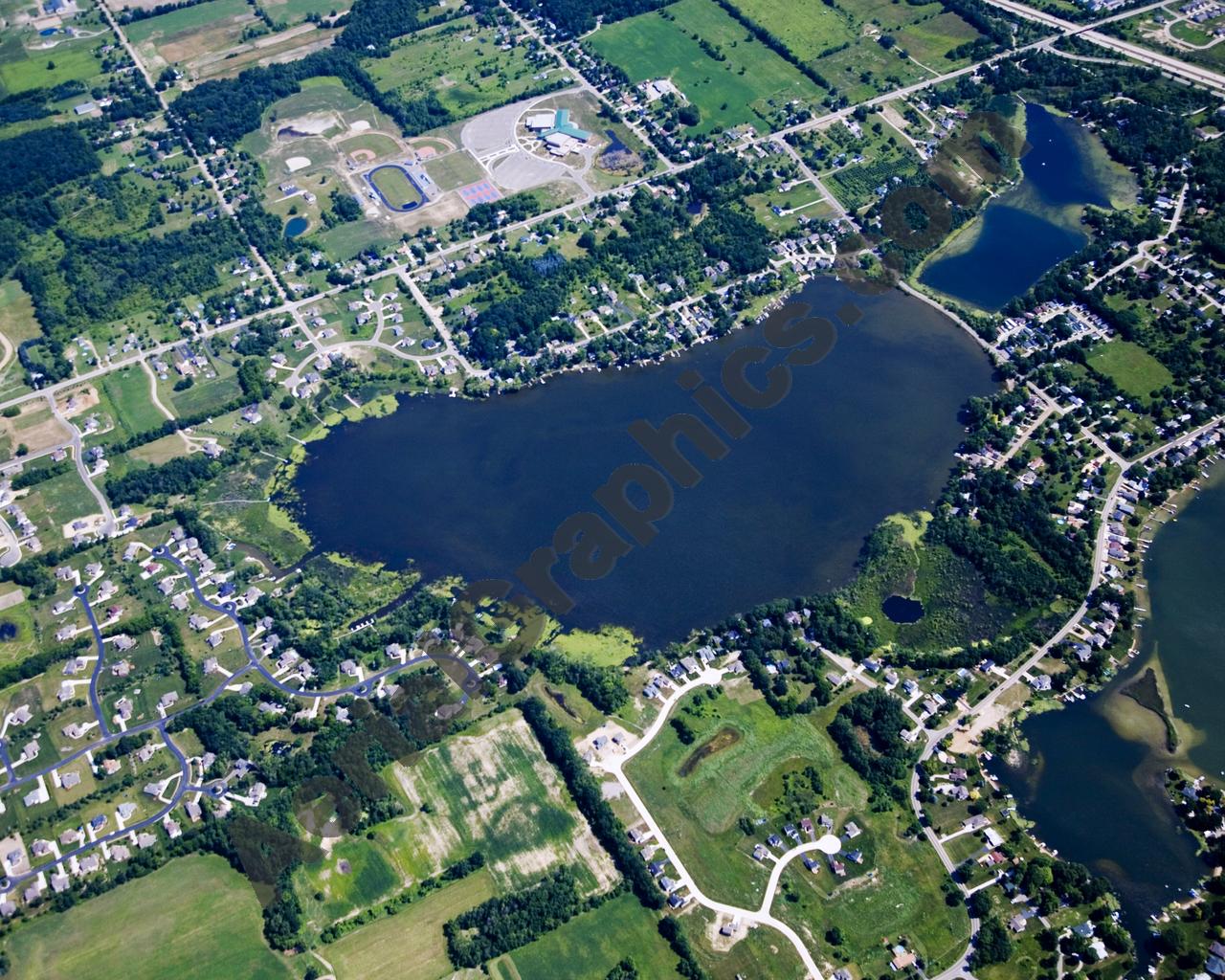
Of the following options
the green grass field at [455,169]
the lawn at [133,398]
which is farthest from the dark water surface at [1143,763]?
the green grass field at [455,169]

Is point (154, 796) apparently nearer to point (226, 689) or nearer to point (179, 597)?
point (226, 689)

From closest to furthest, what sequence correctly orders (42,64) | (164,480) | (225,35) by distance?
(164,480) → (42,64) → (225,35)

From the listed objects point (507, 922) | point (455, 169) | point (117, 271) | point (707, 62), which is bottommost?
point (507, 922)

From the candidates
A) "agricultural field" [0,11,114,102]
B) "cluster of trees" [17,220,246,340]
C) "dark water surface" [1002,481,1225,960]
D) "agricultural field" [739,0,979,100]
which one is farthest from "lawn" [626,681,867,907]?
"agricultural field" [0,11,114,102]

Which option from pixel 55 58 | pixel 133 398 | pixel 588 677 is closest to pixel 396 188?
pixel 133 398

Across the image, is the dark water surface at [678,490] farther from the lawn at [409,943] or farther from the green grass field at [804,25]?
the green grass field at [804,25]

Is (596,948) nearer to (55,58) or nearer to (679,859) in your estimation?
(679,859)

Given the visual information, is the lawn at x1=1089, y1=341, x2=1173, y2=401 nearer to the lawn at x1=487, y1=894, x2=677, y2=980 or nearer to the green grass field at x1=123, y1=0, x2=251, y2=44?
the lawn at x1=487, y1=894, x2=677, y2=980
